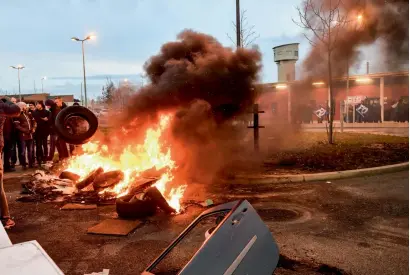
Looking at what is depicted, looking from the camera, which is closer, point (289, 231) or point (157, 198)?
point (289, 231)

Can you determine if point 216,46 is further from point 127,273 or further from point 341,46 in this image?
point 127,273

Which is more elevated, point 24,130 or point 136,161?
point 24,130

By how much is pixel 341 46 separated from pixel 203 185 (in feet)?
27.8

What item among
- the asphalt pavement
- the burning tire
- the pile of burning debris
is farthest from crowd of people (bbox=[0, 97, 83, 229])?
the burning tire

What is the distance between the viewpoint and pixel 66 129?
30.2 ft

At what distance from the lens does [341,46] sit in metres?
13.4

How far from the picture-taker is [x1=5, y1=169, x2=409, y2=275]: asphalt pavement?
161 inches

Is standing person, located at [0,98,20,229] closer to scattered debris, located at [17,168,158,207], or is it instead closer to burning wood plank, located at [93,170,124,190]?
scattered debris, located at [17,168,158,207]

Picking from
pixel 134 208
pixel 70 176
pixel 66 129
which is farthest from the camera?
pixel 66 129

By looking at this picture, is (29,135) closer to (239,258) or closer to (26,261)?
(26,261)

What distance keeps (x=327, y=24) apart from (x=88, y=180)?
10135 mm

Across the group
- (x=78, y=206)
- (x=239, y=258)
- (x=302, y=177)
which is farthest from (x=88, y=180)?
(x=239, y=258)

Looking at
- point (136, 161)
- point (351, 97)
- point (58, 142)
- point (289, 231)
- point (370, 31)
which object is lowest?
point (289, 231)

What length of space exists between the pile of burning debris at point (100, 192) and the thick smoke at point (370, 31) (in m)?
9.33
